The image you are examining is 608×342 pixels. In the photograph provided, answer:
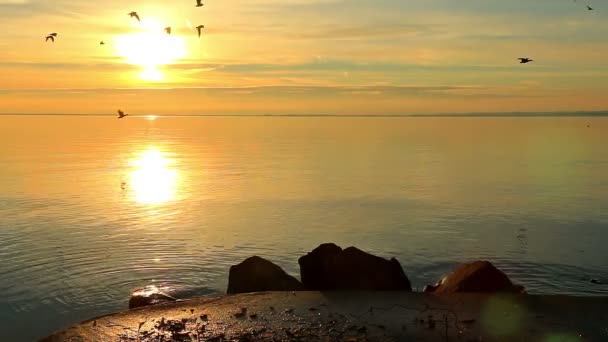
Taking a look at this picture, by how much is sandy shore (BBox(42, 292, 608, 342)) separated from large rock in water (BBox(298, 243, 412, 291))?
545 millimetres

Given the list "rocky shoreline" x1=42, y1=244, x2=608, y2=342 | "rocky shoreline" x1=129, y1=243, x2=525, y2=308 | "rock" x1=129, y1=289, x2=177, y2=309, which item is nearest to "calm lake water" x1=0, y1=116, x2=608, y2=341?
"rock" x1=129, y1=289, x2=177, y2=309

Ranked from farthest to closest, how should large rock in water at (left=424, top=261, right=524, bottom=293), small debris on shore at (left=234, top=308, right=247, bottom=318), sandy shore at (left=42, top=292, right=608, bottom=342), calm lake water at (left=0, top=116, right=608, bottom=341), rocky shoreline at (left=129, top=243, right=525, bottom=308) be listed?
1. calm lake water at (left=0, top=116, right=608, bottom=341)
2. rocky shoreline at (left=129, top=243, right=525, bottom=308)
3. large rock in water at (left=424, top=261, right=524, bottom=293)
4. small debris on shore at (left=234, top=308, right=247, bottom=318)
5. sandy shore at (left=42, top=292, right=608, bottom=342)

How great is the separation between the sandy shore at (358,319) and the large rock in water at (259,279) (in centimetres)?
74

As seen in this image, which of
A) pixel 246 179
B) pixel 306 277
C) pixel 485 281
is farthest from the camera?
pixel 246 179

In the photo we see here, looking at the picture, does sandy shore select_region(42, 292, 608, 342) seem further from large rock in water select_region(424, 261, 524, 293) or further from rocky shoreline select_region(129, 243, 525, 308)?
rocky shoreline select_region(129, 243, 525, 308)

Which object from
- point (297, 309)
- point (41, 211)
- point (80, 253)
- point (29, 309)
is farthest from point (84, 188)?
point (297, 309)

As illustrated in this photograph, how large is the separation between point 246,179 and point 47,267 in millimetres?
20361

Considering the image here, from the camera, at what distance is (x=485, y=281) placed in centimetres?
1320

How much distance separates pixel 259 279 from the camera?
541 inches

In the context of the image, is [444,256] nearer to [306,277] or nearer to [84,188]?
[306,277]

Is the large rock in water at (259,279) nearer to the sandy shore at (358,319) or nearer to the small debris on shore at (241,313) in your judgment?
the sandy shore at (358,319)

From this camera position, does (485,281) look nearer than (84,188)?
Yes

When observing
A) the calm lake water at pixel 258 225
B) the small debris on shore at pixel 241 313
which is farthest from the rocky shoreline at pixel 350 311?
the calm lake water at pixel 258 225

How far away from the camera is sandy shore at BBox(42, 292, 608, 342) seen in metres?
10.5
